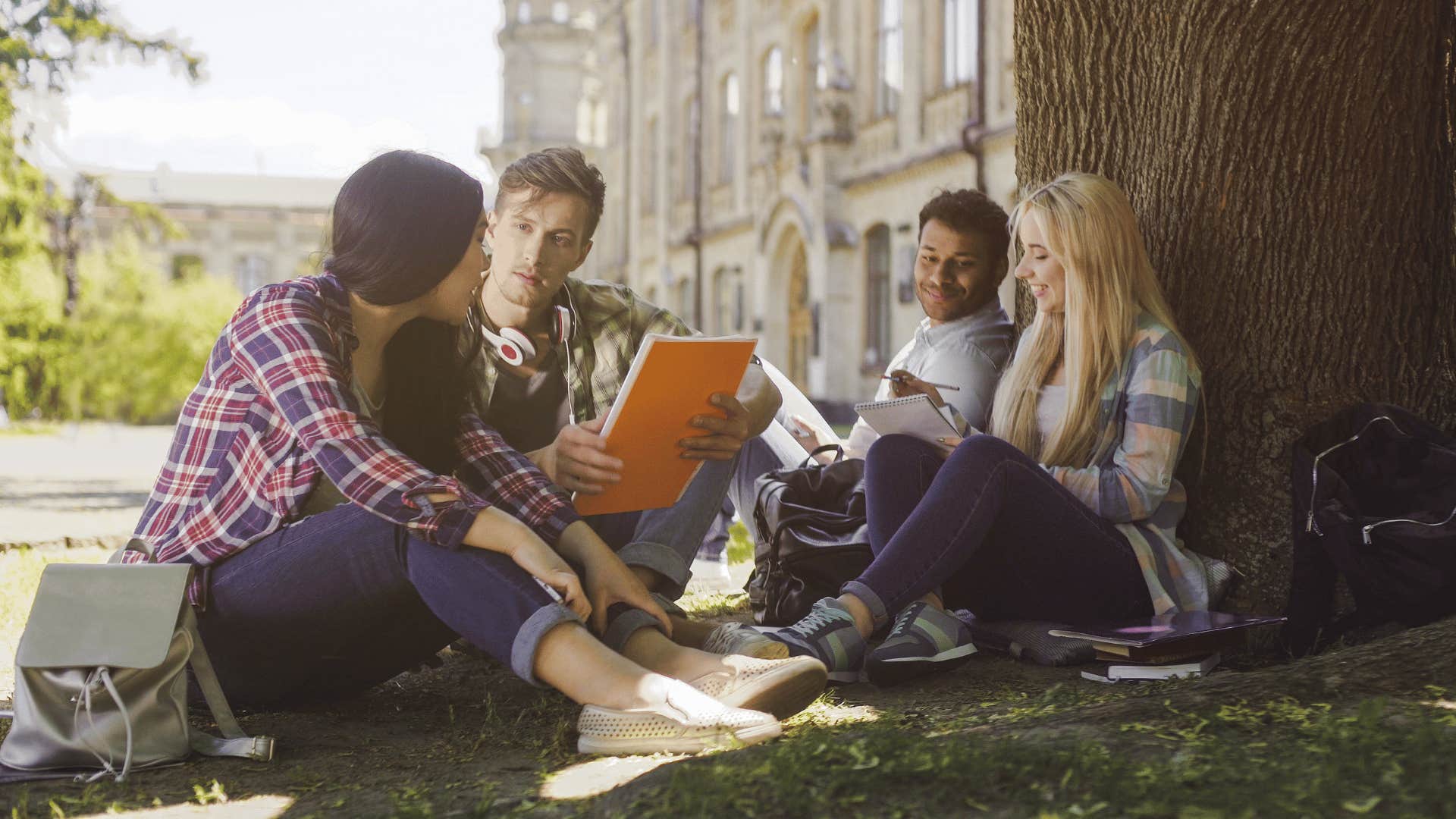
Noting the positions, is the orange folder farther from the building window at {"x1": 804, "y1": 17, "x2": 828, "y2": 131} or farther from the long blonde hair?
the building window at {"x1": 804, "y1": 17, "x2": 828, "y2": 131}


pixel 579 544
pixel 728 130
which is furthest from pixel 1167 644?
pixel 728 130

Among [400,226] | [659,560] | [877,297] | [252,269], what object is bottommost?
[659,560]

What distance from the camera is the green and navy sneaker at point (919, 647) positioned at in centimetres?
332

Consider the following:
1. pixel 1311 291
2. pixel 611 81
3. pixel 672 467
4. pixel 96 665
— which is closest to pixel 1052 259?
pixel 1311 291

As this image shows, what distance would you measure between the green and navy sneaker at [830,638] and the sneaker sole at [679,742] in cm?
48

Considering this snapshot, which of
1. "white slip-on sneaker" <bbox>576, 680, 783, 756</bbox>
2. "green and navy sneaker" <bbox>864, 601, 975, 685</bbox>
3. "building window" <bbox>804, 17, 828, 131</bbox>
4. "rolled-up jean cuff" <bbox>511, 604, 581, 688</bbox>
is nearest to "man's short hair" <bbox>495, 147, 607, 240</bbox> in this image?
"green and navy sneaker" <bbox>864, 601, 975, 685</bbox>

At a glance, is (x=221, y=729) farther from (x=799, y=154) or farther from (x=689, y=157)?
(x=689, y=157)

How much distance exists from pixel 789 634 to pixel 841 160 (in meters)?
19.8

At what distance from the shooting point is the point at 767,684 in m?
2.76

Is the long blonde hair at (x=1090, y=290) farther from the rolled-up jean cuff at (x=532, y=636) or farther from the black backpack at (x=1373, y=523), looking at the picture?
the rolled-up jean cuff at (x=532, y=636)

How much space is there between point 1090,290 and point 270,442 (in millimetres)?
2122

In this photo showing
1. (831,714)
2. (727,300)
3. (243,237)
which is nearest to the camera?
(831,714)

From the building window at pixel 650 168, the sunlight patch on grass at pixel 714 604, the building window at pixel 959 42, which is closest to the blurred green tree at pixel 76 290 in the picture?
the sunlight patch on grass at pixel 714 604

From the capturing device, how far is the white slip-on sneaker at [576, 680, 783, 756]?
2.64 m
